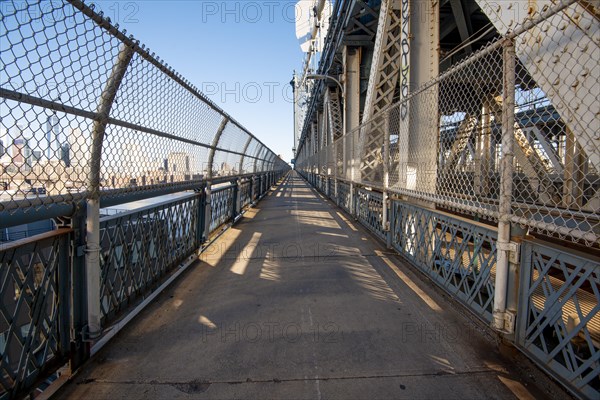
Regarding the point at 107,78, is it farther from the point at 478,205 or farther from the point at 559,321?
the point at 559,321

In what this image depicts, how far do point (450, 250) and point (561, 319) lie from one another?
6.34 feet

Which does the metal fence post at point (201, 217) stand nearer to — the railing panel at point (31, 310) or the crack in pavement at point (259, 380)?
the railing panel at point (31, 310)

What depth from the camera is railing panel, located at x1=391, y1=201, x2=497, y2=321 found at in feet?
9.36

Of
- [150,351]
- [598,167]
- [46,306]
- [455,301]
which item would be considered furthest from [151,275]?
[598,167]

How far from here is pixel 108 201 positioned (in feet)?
8.64

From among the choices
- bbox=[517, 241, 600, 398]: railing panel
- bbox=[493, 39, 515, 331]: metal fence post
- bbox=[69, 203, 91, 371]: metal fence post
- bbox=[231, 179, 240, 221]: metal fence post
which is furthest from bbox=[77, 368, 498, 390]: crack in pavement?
bbox=[231, 179, 240, 221]: metal fence post

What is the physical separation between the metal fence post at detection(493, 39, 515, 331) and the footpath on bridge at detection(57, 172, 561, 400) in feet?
1.40

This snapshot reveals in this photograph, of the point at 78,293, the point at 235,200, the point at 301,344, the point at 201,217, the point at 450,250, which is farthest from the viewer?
the point at 235,200

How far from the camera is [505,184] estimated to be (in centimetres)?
244

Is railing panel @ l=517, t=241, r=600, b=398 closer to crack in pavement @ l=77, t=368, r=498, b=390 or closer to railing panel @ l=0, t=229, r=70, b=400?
crack in pavement @ l=77, t=368, r=498, b=390

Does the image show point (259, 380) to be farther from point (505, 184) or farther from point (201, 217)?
point (201, 217)

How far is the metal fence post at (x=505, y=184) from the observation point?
94.5 inches

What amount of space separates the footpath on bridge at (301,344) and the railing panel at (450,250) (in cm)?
21

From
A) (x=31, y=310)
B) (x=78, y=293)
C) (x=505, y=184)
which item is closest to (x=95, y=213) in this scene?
(x=78, y=293)
